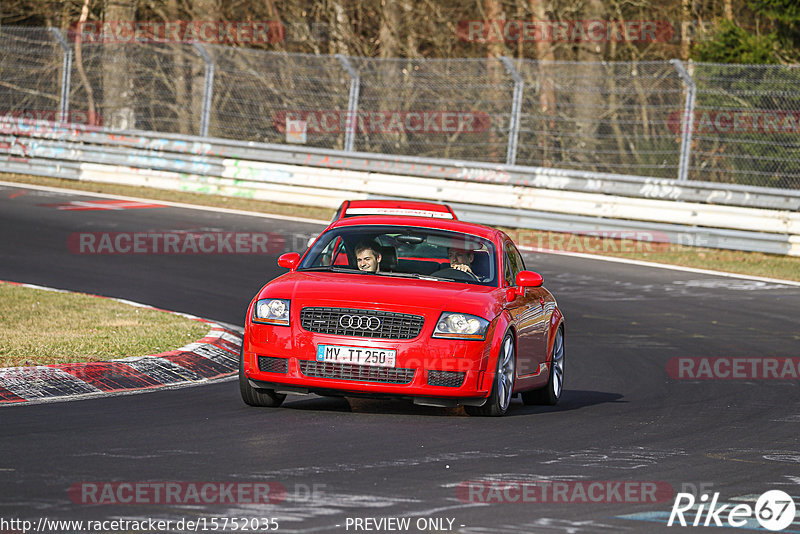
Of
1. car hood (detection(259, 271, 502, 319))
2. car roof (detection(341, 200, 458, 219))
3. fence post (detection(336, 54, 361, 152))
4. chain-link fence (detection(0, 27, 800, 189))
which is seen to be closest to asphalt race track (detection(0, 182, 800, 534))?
car hood (detection(259, 271, 502, 319))

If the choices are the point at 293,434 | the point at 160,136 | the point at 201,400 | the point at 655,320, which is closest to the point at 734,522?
the point at 293,434

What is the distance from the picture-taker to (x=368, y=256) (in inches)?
392

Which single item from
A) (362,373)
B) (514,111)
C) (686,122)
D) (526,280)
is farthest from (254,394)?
(514,111)

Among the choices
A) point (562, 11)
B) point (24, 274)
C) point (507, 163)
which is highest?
point (562, 11)

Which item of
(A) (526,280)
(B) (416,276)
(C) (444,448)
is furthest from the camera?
(A) (526,280)

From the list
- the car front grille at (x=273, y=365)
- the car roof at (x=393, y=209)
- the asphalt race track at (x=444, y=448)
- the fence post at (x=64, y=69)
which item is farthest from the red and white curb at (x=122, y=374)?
the fence post at (x=64, y=69)

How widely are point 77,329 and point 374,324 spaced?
167 inches

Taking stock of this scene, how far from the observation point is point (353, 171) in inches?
973

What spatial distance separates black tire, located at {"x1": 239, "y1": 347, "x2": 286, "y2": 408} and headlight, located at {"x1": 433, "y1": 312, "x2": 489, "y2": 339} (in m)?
1.25

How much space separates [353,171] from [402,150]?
2779mm

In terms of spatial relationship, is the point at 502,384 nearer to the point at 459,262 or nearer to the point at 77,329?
the point at 459,262

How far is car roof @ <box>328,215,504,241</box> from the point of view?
403 inches

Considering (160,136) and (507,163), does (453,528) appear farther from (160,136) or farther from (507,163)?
(160,136)

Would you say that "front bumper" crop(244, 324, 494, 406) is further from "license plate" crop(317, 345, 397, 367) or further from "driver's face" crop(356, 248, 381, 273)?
"driver's face" crop(356, 248, 381, 273)
